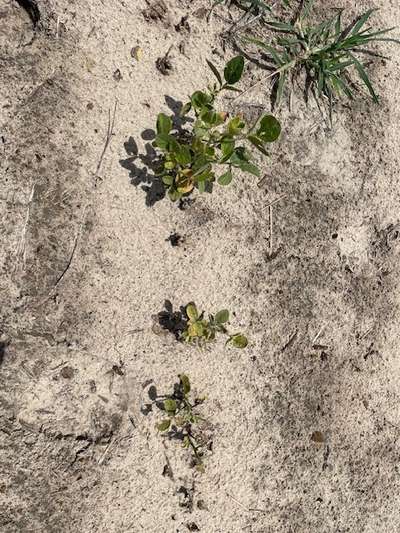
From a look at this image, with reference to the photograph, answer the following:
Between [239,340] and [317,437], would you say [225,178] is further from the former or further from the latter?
[317,437]

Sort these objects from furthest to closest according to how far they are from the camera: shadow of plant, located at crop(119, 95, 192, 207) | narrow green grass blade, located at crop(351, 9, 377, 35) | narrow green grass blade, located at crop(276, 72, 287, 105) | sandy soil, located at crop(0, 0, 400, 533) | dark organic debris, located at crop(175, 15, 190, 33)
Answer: narrow green grass blade, located at crop(351, 9, 377, 35) < narrow green grass blade, located at crop(276, 72, 287, 105) < dark organic debris, located at crop(175, 15, 190, 33) < shadow of plant, located at crop(119, 95, 192, 207) < sandy soil, located at crop(0, 0, 400, 533)

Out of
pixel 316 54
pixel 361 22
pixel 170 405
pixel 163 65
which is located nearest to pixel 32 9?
pixel 163 65

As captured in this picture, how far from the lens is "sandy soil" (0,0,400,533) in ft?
6.98

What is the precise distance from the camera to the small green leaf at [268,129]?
2.20 m

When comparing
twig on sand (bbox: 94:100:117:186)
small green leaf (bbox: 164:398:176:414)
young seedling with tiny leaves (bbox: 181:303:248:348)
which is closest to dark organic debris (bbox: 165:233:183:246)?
young seedling with tiny leaves (bbox: 181:303:248:348)

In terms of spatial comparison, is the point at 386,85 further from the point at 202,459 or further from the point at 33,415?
the point at 33,415

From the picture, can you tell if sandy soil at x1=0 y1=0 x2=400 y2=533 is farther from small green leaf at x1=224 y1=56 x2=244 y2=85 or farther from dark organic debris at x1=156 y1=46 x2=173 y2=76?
small green leaf at x1=224 y1=56 x2=244 y2=85

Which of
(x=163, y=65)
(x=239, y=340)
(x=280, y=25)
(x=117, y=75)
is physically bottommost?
(x=239, y=340)

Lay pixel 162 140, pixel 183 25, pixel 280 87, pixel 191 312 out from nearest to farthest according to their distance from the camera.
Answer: pixel 162 140
pixel 191 312
pixel 183 25
pixel 280 87

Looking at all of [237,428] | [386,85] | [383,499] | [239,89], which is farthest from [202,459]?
[386,85]

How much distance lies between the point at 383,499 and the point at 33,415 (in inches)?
63.8

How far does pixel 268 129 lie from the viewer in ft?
7.30

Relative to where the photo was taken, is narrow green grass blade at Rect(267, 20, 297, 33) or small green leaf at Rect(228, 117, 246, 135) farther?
narrow green grass blade at Rect(267, 20, 297, 33)

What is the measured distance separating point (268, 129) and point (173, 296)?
0.74 meters
